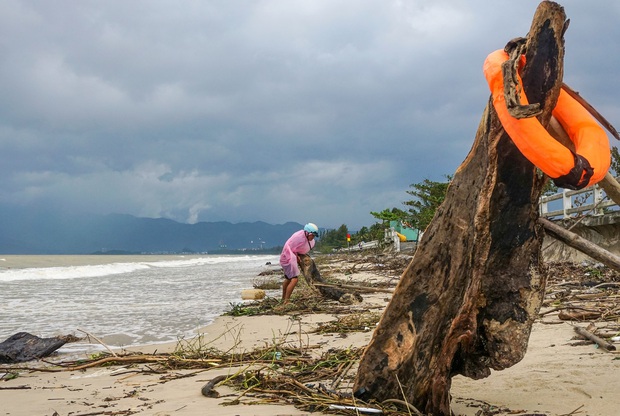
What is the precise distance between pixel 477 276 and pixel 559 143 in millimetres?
900

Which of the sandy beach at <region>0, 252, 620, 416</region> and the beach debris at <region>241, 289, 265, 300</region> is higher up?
the sandy beach at <region>0, 252, 620, 416</region>

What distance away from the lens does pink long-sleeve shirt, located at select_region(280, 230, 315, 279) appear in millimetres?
11133

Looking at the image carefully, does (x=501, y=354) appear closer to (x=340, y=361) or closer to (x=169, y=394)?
(x=340, y=361)

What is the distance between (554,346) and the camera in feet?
16.6

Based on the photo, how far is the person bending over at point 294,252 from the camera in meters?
11.1

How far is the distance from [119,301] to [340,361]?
1069cm

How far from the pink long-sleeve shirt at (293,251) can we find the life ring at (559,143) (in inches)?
338

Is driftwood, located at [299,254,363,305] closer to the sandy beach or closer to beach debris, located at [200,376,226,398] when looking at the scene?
the sandy beach

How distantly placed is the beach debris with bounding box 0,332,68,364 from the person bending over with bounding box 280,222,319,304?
5094mm

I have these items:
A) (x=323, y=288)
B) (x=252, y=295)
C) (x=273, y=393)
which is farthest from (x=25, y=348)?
(x=252, y=295)

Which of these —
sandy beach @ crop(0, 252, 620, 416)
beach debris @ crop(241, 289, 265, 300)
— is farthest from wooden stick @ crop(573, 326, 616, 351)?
beach debris @ crop(241, 289, 265, 300)

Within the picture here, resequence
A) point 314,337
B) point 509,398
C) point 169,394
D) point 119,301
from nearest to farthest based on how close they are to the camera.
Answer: point 509,398 → point 169,394 → point 314,337 → point 119,301

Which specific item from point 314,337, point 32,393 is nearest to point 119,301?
point 314,337

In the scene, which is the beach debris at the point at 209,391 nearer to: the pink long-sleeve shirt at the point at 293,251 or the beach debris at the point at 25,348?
the beach debris at the point at 25,348
